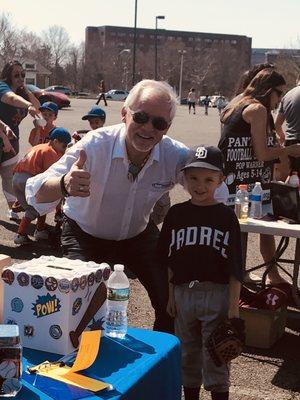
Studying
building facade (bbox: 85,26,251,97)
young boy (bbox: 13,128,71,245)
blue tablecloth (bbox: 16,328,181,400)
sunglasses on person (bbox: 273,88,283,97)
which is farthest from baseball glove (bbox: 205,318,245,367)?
building facade (bbox: 85,26,251,97)

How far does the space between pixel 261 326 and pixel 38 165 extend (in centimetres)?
342

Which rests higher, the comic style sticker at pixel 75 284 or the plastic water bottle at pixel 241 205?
the comic style sticker at pixel 75 284

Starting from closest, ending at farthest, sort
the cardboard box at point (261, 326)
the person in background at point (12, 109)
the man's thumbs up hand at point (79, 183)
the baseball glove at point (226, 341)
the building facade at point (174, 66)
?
the man's thumbs up hand at point (79, 183) < the baseball glove at point (226, 341) < the cardboard box at point (261, 326) < the person in background at point (12, 109) < the building facade at point (174, 66)

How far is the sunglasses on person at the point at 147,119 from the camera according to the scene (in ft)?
9.93

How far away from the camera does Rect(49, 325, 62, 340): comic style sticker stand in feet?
7.30

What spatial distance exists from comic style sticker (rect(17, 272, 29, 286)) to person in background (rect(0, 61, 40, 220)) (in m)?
4.86

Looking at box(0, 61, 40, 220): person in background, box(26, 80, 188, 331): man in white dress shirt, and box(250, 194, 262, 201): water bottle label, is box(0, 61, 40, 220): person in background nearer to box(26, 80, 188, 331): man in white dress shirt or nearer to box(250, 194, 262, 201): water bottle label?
box(250, 194, 262, 201): water bottle label

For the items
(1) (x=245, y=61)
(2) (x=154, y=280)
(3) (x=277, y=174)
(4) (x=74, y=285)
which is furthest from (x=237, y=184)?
(1) (x=245, y=61)

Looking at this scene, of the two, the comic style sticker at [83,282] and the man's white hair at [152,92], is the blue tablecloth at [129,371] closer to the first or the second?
the comic style sticker at [83,282]

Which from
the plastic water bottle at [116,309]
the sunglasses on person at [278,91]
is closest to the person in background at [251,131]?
the sunglasses on person at [278,91]

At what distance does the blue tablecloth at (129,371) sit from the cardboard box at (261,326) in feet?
6.47

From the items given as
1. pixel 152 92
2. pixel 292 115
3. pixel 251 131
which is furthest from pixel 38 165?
pixel 152 92

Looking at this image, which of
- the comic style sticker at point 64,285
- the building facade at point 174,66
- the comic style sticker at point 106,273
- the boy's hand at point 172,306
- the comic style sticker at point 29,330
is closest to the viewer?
the comic style sticker at point 64,285

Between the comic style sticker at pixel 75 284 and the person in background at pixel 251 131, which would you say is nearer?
the comic style sticker at pixel 75 284
